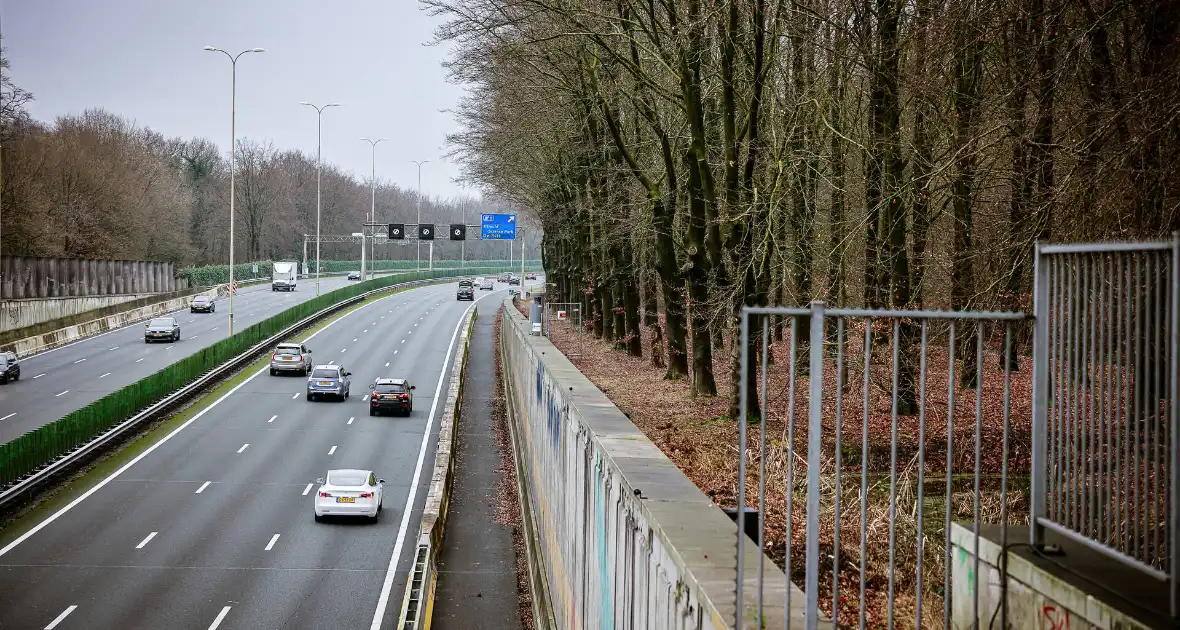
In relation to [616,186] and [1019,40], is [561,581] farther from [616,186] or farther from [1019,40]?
[616,186]

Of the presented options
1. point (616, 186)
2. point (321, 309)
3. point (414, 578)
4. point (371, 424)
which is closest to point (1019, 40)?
point (414, 578)

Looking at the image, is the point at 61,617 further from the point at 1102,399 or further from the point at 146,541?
the point at 1102,399

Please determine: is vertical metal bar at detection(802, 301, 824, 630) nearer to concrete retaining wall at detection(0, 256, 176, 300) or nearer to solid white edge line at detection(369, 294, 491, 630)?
solid white edge line at detection(369, 294, 491, 630)

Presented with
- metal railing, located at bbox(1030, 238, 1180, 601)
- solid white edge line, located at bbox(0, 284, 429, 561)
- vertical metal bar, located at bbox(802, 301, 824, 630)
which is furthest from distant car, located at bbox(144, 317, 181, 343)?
metal railing, located at bbox(1030, 238, 1180, 601)

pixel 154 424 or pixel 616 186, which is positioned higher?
pixel 616 186

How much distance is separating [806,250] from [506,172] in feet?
101

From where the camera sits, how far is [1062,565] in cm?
477

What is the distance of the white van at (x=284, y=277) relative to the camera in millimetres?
117312

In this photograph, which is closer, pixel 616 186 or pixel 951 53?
pixel 951 53

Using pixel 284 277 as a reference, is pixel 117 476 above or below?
below

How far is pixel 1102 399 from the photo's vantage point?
453cm

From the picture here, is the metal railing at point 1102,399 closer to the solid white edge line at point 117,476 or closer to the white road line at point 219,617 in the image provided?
the white road line at point 219,617

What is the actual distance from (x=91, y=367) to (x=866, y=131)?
156 ft

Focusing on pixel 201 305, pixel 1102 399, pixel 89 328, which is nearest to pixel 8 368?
pixel 89 328
